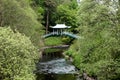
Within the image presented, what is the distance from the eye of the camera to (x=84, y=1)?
3541cm

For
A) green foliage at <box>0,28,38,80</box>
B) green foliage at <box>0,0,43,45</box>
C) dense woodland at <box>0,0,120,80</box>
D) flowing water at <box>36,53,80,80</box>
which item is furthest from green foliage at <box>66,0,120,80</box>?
green foliage at <box>0,0,43,45</box>

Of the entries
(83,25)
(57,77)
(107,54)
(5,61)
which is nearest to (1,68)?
(5,61)

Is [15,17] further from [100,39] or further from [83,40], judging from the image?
[100,39]

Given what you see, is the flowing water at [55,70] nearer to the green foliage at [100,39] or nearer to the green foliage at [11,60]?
the green foliage at [100,39]

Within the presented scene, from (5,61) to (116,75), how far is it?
12.3m

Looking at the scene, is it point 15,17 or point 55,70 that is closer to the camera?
point 15,17

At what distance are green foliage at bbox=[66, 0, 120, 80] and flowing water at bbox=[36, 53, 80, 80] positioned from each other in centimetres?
600

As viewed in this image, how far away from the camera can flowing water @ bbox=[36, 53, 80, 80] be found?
4044 cm

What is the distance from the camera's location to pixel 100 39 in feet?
112

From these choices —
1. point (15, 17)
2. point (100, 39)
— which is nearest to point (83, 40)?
point (100, 39)

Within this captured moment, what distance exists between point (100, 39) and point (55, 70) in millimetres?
13244

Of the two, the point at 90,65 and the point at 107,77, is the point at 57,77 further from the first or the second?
the point at 107,77

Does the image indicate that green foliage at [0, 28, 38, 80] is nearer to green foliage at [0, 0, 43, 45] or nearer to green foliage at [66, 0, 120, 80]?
green foliage at [66, 0, 120, 80]

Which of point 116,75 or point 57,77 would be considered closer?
point 116,75
